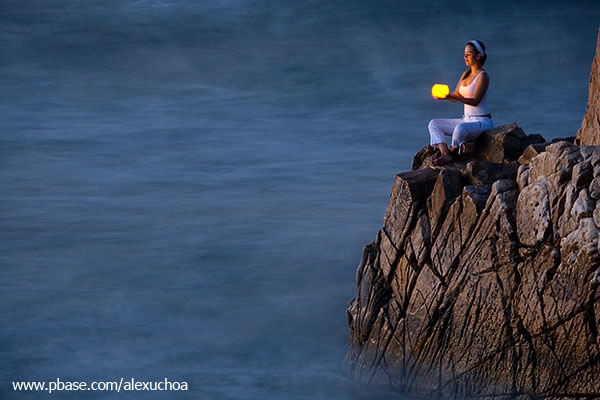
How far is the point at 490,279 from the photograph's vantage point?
17.1 ft

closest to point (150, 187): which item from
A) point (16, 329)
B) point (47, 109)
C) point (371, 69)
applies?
point (16, 329)

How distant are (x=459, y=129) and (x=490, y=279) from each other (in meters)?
1.22

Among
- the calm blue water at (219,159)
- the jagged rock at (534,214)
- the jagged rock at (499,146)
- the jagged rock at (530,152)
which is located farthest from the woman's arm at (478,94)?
the calm blue water at (219,159)

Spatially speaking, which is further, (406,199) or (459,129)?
(459,129)

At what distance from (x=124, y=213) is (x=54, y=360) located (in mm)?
4335

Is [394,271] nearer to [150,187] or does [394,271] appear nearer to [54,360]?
[54,360]

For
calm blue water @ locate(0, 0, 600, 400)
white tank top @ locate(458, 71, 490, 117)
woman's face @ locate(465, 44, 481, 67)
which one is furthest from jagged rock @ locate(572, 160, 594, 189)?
calm blue water @ locate(0, 0, 600, 400)

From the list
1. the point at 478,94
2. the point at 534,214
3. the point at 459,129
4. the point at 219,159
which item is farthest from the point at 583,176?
the point at 219,159

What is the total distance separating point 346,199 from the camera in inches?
456

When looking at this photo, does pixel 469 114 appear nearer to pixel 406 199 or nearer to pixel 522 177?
pixel 406 199

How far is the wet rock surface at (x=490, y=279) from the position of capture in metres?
4.90

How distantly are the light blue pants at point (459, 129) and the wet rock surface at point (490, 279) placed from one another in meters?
0.11

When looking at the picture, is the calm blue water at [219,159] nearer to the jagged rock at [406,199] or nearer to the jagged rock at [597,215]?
the jagged rock at [406,199]

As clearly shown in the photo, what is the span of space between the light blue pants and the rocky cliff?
0.08 m
